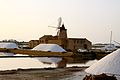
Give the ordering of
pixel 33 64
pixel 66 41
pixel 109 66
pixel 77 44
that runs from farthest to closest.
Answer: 1. pixel 77 44
2. pixel 66 41
3. pixel 33 64
4. pixel 109 66

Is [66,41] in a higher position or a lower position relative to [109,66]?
higher

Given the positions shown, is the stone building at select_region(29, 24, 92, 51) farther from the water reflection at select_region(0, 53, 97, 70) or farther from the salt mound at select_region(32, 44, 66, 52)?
the water reflection at select_region(0, 53, 97, 70)

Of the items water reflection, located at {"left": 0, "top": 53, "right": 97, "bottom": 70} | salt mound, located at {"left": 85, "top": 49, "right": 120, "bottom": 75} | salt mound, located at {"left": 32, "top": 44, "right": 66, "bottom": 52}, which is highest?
salt mound, located at {"left": 85, "top": 49, "right": 120, "bottom": 75}

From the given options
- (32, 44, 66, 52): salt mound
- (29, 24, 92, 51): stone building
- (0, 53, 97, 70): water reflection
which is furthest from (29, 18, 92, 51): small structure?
(0, 53, 97, 70): water reflection

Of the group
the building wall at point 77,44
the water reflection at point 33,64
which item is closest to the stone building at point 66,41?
the building wall at point 77,44

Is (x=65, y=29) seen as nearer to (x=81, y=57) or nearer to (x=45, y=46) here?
(x=45, y=46)

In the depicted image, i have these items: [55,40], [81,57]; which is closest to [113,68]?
[81,57]

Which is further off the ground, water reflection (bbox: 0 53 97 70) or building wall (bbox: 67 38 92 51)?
building wall (bbox: 67 38 92 51)

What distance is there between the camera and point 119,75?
12.8 metres

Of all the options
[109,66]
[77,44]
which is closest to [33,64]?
[109,66]

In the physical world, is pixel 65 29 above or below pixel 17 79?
above

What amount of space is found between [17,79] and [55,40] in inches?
1295

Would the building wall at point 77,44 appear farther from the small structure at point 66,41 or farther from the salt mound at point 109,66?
the salt mound at point 109,66

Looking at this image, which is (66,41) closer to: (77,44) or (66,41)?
(66,41)
